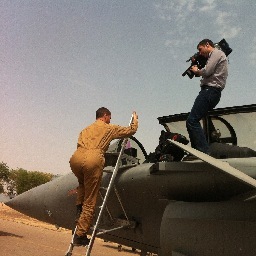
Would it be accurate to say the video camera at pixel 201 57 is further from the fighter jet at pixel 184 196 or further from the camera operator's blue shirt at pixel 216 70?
the fighter jet at pixel 184 196

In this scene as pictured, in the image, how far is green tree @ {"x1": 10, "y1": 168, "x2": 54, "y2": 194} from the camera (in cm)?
10031

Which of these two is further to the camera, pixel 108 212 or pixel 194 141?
pixel 108 212

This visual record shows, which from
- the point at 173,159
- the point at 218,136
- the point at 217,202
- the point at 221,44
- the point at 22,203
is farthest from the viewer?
the point at 22,203

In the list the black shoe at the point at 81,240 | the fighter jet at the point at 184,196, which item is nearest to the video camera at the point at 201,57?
the fighter jet at the point at 184,196

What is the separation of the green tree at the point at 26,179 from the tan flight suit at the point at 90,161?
3849 inches

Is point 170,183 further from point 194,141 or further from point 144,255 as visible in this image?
point 144,255

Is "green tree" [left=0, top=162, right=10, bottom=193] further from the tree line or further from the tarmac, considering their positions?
the tarmac

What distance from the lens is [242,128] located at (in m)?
5.63

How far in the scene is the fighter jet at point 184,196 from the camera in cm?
322

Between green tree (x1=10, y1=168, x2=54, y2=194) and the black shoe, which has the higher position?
green tree (x1=10, y1=168, x2=54, y2=194)

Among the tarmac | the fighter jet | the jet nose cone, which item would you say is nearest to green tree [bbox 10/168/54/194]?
the tarmac

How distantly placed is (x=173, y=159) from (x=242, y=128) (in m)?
1.85

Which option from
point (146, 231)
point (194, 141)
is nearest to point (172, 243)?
point (146, 231)

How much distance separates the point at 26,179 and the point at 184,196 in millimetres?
103745
